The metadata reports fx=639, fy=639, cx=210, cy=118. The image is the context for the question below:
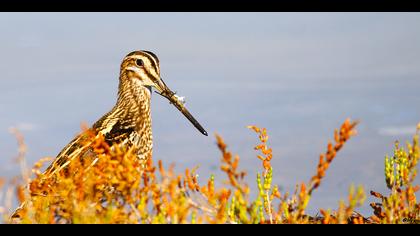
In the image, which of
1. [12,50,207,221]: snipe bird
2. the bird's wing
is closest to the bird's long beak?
[12,50,207,221]: snipe bird

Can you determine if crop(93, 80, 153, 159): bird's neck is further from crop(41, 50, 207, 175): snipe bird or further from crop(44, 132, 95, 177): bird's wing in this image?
crop(44, 132, 95, 177): bird's wing

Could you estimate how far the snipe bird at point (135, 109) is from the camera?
9031 millimetres

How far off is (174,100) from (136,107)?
0.74m

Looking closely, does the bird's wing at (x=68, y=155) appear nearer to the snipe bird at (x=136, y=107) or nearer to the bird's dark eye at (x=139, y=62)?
the snipe bird at (x=136, y=107)

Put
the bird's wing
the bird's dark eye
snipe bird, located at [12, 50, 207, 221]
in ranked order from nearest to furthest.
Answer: the bird's wing < snipe bird, located at [12, 50, 207, 221] < the bird's dark eye

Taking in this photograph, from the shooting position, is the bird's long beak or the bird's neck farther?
the bird's long beak

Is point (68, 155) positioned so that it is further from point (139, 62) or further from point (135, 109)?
point (139, 62)

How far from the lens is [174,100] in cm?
1048

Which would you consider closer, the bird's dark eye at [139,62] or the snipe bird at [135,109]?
the snipe bird at [135,109]

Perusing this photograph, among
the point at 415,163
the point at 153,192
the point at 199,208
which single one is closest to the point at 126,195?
the point at 153,192

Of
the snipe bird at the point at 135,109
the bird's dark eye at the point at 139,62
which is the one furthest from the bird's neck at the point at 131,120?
the bird's dark eye at the point at 139,62

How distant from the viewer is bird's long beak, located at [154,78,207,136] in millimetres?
10398

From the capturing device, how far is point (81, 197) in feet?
16.1

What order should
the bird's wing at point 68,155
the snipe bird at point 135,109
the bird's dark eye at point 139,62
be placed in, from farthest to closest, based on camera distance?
the bird's dark eye at point 139,62, the snipe bird at point 135,109, the bird's wing at point 68,155
